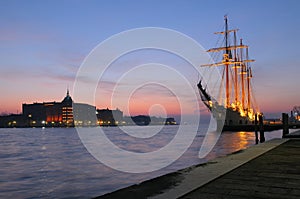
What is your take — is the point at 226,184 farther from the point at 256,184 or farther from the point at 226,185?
the point at 256,184

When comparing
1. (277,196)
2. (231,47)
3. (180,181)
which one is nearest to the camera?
(277,196)

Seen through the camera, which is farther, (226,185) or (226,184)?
(226,184)

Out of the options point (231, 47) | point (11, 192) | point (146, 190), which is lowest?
point (11, 192)

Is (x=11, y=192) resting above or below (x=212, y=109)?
below

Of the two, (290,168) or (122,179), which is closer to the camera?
(290,168)

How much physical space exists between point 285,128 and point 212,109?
63318 mm

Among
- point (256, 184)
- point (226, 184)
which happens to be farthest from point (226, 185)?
point (256, 184)

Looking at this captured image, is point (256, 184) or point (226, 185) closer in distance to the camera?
point (226, 185)

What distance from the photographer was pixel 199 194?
5.27 metres

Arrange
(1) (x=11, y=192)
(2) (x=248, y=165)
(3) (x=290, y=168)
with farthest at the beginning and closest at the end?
(1) (x=11, y=192), (2) (x=248, y=165), (3) (x=290, y=168)

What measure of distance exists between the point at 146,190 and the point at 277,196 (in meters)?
2.39

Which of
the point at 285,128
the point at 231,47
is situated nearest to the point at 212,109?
the point at 231,47

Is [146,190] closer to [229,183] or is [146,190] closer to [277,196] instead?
[229,183]

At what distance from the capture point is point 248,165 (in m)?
8.90
